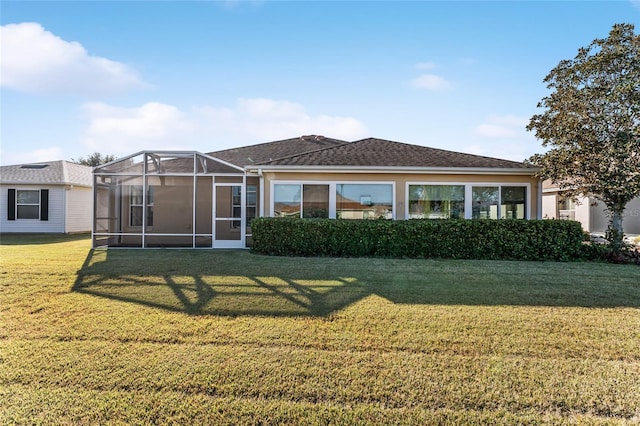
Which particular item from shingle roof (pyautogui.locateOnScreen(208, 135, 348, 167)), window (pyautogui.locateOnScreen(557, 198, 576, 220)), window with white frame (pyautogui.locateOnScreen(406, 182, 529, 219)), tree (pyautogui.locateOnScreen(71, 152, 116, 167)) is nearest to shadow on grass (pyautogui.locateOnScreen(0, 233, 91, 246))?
shingle roof (pyautogui.locateOnScreen(208, 135, 348, 167))

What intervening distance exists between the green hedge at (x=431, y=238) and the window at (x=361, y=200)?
1446 mm

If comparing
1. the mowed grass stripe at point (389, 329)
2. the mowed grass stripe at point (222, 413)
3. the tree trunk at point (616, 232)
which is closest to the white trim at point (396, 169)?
the tree trunk at point (616, 232)

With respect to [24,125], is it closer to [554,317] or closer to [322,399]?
[322,399]

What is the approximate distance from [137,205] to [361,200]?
26.3ft

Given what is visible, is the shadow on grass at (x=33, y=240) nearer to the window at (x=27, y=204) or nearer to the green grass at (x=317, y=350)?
the window at (x=27, y=204)

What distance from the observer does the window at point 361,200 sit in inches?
426

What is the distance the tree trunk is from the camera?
9.24 meters

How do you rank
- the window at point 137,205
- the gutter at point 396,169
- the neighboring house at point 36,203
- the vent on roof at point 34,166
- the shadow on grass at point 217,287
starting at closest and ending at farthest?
the shadow on grass at point 217,287, the gutter at point 396,169, the window at point 137,205, the neighboring house at point 36,203, the vent on roof at point 34,166

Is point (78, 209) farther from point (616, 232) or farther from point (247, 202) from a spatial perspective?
point (616, 232)

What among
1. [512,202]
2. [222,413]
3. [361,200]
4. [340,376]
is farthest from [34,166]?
[512,202]

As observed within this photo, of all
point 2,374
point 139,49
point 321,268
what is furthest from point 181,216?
point 2,374

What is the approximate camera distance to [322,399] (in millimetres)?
2625

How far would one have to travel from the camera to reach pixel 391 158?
1128cm

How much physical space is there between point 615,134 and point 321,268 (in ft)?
29.9
